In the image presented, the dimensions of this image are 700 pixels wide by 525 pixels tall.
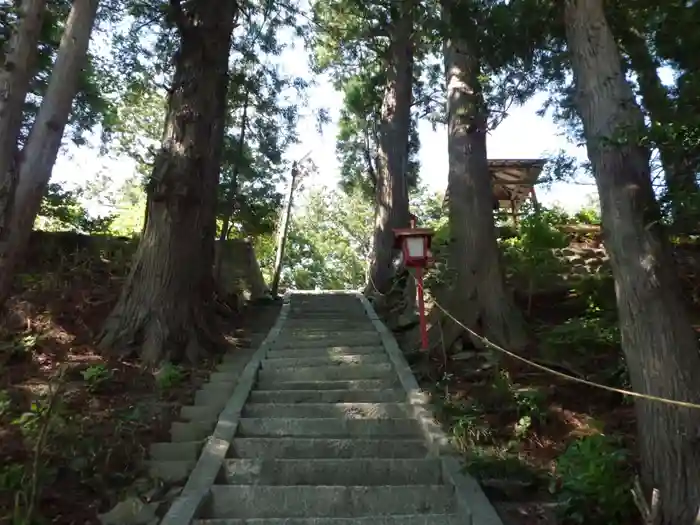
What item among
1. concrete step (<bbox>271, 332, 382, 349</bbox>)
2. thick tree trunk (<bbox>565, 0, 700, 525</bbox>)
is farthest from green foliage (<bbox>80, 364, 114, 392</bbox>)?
thick tree trunk (<bbox>565, 0, 700, 525</bbox>)

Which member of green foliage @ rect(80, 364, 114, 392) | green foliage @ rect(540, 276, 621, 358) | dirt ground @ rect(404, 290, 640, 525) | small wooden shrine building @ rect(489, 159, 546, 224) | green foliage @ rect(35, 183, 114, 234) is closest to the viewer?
dirt ground @ rect(404, 290, 640, 525)

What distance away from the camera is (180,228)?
7207 millimetres

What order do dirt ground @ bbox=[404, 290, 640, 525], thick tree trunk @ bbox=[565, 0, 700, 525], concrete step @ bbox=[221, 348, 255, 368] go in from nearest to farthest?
1. thick tree trunk @ bbox=[565, 0, 700, 525]
2. dirt ground @ bbox=[404, 290, 640, 525]
3. concrete step @ bbox=[221, 348, 255, 368]

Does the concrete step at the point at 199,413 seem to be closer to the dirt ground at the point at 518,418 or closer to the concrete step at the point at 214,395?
the concrete step at the point at 214,395

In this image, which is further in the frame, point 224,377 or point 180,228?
point 180,228

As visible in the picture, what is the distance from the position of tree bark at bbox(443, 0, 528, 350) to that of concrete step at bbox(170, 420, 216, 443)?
3.12 metres

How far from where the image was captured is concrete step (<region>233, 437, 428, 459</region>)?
16.2ft

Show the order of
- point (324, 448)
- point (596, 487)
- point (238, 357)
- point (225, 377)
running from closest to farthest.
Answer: point (596, 487) < point (324, 448) < point (225, 377) < point (238, 357)

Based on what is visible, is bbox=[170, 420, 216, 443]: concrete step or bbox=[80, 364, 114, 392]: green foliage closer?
bbox=[170, 420, 216, 443]: concrete step

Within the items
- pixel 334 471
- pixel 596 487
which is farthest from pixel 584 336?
pixel 334 471

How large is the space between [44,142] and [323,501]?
147 inches

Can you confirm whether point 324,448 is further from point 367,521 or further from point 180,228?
point 180,228

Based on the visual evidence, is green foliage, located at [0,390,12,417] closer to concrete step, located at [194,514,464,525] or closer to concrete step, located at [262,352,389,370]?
concrete step, located at [194,514,464,525]

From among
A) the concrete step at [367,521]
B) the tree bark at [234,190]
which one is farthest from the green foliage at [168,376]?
the tree bark at [234,190]
